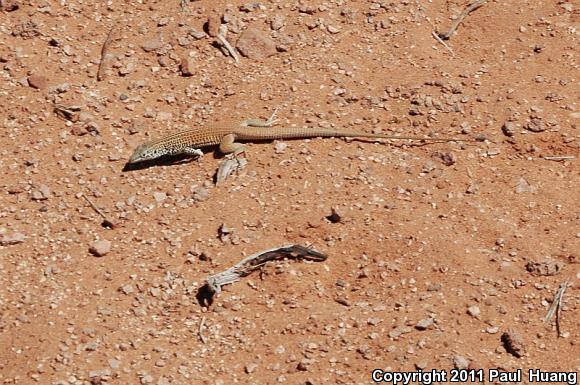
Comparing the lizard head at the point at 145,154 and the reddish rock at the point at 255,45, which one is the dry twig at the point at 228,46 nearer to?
the reddish rock at the point at 255,45

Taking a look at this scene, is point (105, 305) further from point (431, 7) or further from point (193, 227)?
point (431, 7)

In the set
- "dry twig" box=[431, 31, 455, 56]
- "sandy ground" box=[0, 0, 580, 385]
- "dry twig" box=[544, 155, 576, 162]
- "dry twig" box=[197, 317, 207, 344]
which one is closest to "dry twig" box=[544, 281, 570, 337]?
"sandy ground" box=[0, 0, 580, 385]

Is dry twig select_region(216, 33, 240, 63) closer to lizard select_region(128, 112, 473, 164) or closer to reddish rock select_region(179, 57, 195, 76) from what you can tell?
reddish rock select_region(179, 57, 195, 76)

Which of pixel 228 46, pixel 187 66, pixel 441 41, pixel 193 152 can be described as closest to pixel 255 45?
pixel 228 46

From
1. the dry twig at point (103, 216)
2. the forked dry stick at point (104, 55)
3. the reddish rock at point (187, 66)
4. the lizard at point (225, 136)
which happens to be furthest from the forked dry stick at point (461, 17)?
the dry twig at point (103, 216)

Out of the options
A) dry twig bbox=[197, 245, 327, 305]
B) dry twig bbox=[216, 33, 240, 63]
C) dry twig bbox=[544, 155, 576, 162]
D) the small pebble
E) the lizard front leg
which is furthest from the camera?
dry twig bbox=[216, 33, 240, 63]

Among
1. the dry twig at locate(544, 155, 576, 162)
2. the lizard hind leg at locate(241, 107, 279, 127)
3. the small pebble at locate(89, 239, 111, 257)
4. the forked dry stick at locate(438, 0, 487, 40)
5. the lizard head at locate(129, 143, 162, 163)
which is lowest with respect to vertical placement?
the small pebble at locate(89, 239, 111, 257)

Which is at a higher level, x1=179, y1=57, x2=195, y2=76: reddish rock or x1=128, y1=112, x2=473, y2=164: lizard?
x1=179, y1=57, x2=195, y2=76: reddish rock
